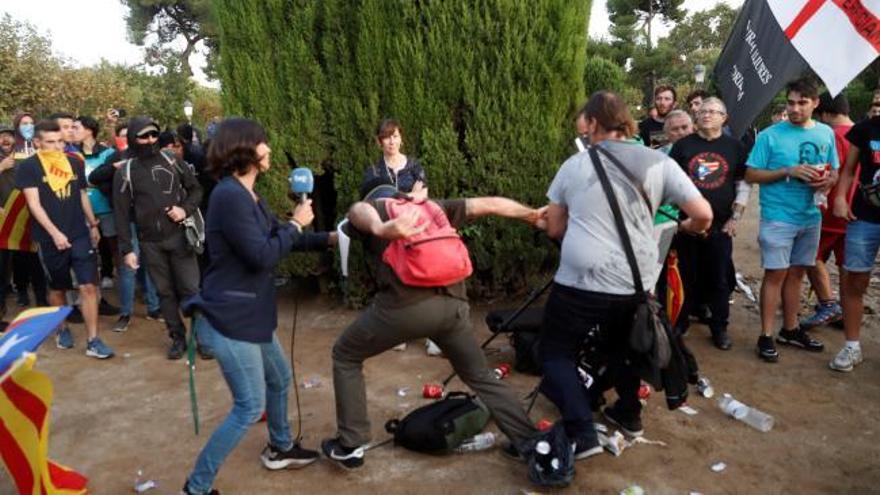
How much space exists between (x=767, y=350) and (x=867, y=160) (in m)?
1.59

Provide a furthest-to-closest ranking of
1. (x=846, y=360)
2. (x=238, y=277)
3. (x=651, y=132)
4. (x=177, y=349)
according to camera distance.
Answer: (x=651, y=132)
(x=177, y=349)
(x=846, y=360)
(x=238, y=277)

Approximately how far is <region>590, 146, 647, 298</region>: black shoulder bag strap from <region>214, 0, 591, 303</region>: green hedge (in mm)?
2763

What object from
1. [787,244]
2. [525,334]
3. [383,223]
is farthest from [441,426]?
[787,244]

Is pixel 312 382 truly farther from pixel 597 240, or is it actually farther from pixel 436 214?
pixel 597 240

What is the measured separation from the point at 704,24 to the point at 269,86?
145ft

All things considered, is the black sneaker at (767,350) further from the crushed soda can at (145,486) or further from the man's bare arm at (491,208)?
the crushed soda can at (145,486)

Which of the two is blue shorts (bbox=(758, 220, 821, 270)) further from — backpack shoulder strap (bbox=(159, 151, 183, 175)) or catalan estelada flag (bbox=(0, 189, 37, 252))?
catalan estelada flag (bbox=(0, 189, 37, 252))

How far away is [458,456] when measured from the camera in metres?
3.69

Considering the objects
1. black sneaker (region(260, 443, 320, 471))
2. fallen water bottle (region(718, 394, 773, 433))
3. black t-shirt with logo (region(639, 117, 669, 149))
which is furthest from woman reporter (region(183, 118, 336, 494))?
black t-shirt with logo (region(639, 117, 669, 149))

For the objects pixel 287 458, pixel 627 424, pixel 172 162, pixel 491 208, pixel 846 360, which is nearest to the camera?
pixel 491 208

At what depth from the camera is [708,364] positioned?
16.3 ft

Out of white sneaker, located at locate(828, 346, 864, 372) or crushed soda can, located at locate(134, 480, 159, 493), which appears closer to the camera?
crushed soda can, located at locate(134, 480, 159, 493)

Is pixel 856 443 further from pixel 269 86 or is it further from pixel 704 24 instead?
pixel 704 24

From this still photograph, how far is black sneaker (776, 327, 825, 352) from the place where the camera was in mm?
5133
